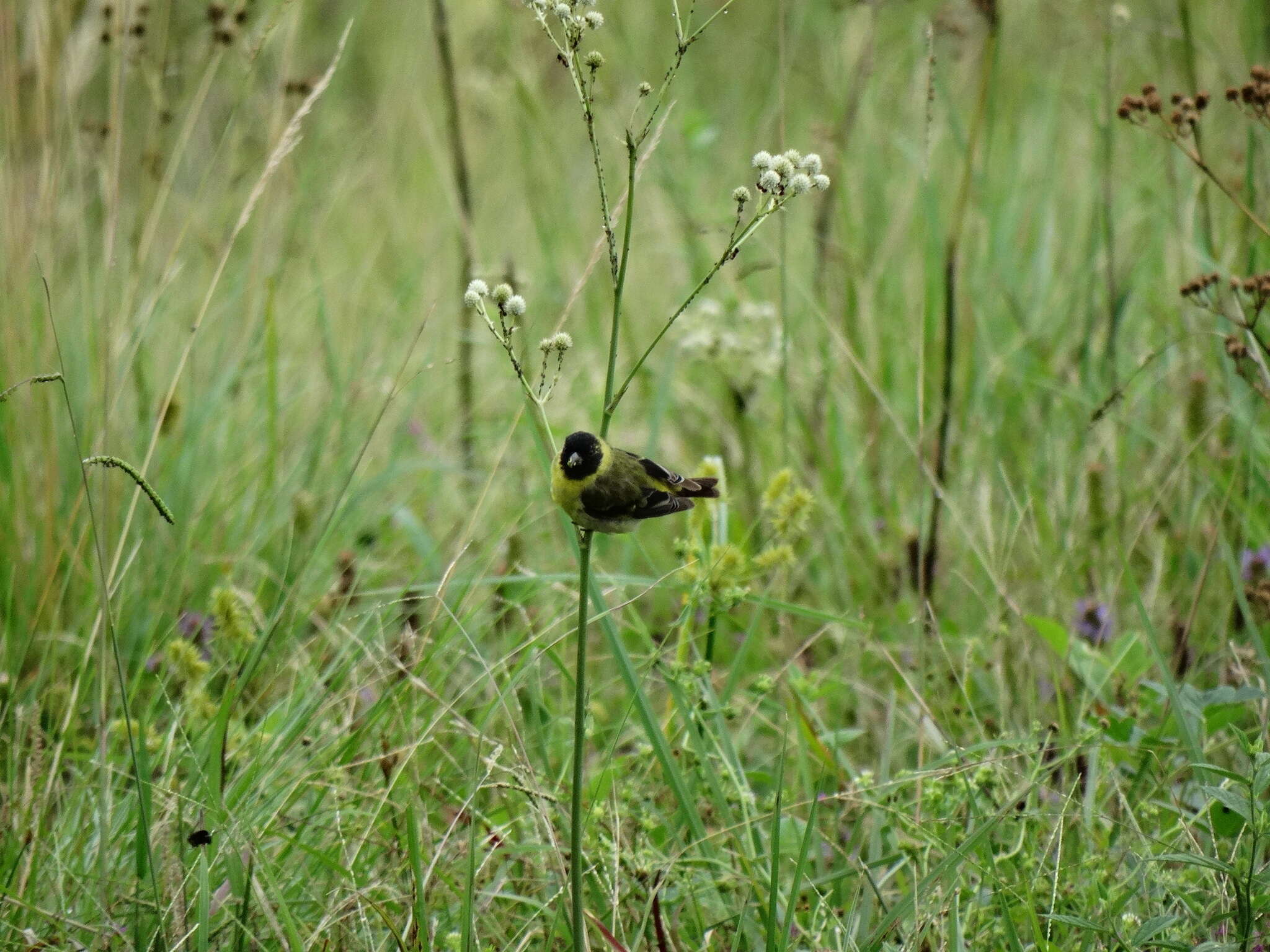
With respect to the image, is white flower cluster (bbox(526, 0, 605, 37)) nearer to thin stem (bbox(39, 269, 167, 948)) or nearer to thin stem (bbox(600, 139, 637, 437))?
thin stem (bbox(600, 139, 637, 437))

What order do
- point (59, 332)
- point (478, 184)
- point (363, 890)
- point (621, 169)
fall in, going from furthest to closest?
point (478, 184) → point (621, 169) → point (59, 332) → point (363, 890)

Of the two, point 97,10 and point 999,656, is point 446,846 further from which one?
point 97,10

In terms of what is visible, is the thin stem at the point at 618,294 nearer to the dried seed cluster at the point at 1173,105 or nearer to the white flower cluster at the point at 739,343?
the dried seed cluster at the point at 1173,105

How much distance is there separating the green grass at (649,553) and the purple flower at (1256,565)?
0.03 metres

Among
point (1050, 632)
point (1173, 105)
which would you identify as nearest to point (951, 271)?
point (1173, 105)

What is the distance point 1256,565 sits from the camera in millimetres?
2465

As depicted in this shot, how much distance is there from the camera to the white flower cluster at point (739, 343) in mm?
2859

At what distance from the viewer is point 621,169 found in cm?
437

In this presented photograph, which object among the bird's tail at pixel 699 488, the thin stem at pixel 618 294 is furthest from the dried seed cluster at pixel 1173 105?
the thin stem at pixel 618 294

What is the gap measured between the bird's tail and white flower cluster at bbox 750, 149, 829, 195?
58 cm

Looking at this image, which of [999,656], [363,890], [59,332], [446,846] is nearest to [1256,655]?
[999,656]

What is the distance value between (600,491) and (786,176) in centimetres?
48

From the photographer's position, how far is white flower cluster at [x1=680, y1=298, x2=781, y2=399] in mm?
2859

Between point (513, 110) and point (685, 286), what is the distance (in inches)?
34.5
